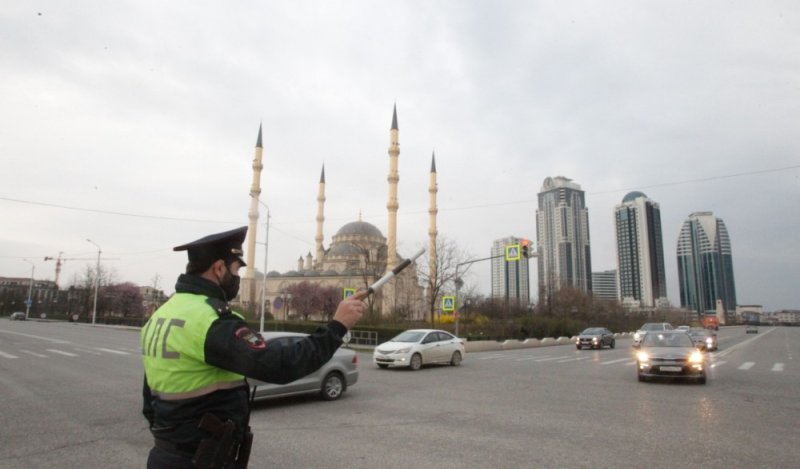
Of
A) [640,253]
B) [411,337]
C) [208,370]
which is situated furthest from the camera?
[640,253]

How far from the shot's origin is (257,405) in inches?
396

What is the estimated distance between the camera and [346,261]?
9206cm

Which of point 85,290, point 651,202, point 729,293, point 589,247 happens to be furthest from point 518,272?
point 729,293

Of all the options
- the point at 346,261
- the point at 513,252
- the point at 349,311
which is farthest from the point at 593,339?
the point at 346,261

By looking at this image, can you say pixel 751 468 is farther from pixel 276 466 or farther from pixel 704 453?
pixel 276 466

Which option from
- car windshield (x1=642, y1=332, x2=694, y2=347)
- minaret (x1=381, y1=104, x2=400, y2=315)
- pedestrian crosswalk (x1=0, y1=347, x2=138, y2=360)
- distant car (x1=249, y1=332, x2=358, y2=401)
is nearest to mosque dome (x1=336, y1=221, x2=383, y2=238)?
minaret (x1=381, y1=104, x2=400, y2=315)

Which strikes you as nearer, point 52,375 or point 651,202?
point 52,375

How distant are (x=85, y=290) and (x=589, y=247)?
94066 millimetres

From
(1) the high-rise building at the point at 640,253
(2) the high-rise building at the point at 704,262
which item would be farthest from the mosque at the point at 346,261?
(2) the high-rise building at the point at 704,262

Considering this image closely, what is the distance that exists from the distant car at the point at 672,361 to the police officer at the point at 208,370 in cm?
1421

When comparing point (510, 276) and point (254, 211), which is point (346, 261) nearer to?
point (254, 211)

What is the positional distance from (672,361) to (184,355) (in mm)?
14886

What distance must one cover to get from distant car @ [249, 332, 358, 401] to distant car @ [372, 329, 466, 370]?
627cm

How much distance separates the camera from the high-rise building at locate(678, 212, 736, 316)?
17750cm
